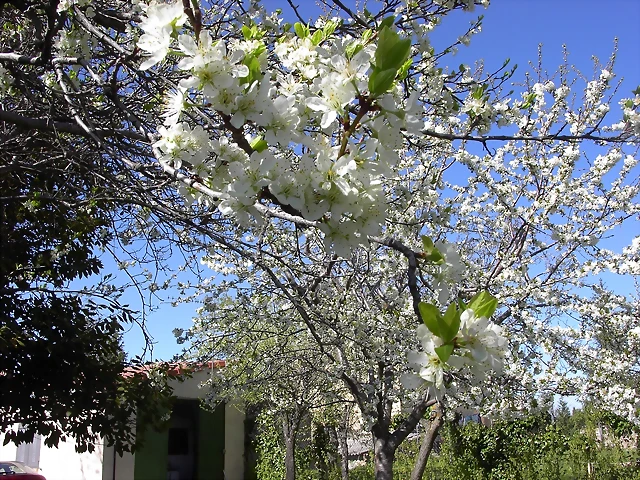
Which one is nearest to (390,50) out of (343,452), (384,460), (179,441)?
(384,460)

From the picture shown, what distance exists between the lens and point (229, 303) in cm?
637

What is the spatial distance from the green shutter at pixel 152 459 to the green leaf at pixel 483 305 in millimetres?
11849

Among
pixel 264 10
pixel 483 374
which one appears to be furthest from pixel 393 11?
pixel 483 374

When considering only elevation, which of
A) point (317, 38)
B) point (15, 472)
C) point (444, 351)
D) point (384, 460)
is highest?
point (317, 38)

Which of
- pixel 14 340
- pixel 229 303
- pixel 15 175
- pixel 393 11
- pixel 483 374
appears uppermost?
pixel 393 11

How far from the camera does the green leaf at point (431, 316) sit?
1081mm

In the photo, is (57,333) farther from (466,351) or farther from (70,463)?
(70,463)

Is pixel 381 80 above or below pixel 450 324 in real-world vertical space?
above

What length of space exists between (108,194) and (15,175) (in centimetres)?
106

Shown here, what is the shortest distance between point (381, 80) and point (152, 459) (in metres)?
12.5

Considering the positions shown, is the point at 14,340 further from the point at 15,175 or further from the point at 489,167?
the point at 489,167

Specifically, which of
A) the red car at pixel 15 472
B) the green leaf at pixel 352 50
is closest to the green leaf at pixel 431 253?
the green leaf at pixel 352 50

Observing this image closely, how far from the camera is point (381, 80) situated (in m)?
1.14

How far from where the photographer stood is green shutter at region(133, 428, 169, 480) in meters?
11.7
